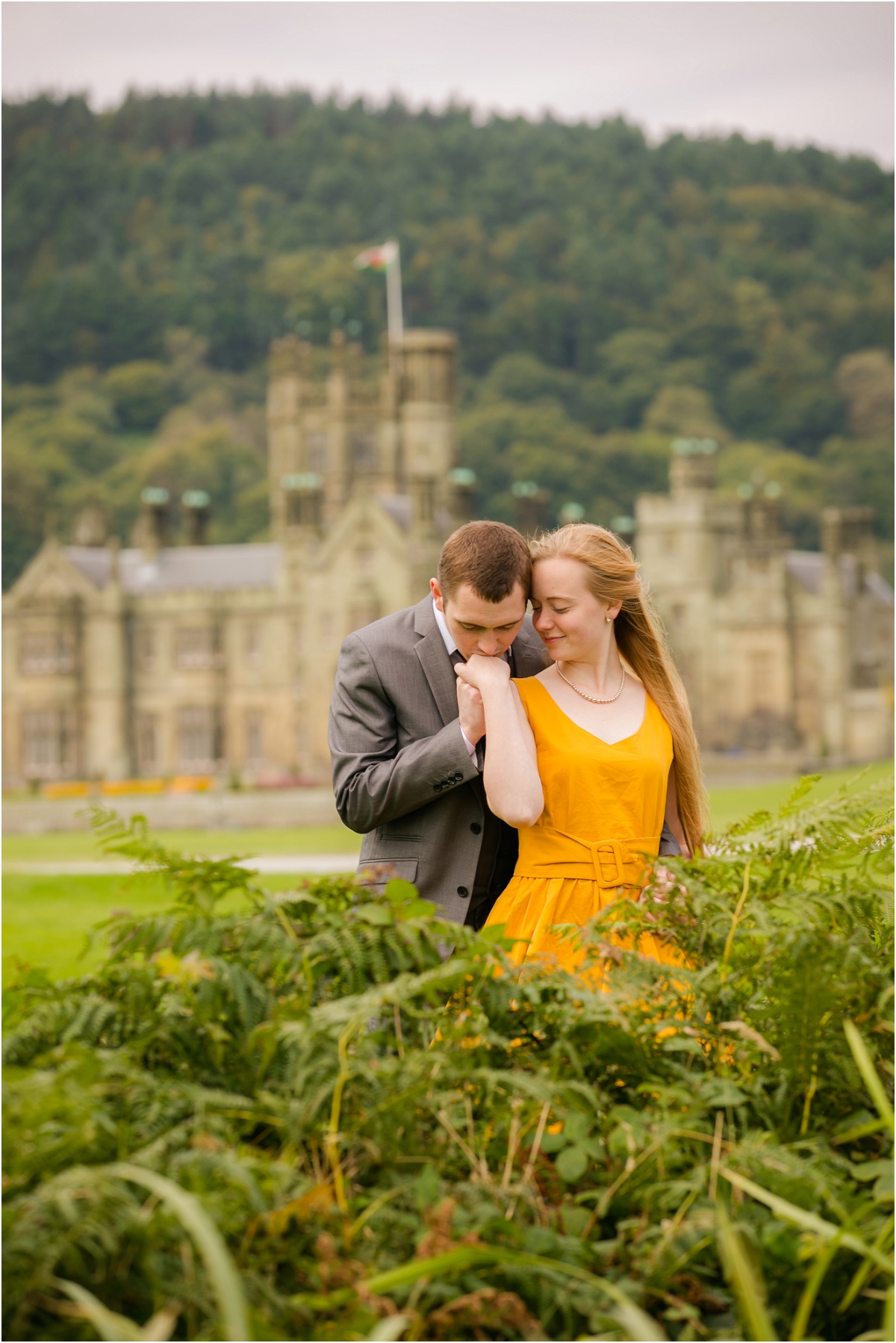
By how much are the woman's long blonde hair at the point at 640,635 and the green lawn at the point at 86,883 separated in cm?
34

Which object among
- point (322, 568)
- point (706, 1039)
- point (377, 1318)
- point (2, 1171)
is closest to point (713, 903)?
point (706, 1039)

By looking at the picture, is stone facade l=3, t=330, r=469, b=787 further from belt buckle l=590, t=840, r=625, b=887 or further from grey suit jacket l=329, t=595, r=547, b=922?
belt buckle l=590, t=840, r=625, b=887

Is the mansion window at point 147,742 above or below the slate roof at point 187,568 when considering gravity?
below

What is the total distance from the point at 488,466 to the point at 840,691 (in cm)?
3298

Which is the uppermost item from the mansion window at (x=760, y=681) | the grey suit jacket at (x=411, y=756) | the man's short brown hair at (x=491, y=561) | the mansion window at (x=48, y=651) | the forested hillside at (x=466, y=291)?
the forested hillside at (x=466, y=291)

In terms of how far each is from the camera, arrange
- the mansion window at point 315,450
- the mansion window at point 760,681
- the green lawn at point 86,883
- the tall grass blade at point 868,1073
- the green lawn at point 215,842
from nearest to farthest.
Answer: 1. the tall grass blade at point 868,1073
2. the green lawn at point 86,883
3. the green lawn at point 215,842
4. the mansion window at point 760,681
5. the mansion window at point 315,450

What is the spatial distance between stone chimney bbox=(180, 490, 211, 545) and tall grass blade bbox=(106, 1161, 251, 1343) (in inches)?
2165

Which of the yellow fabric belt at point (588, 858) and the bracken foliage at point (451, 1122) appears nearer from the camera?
the bracken foliage at point (451, 1122)

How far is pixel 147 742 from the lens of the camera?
173ft

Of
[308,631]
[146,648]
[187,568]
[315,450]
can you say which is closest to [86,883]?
[308,631]

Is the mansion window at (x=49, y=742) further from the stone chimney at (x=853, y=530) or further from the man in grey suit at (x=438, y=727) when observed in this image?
the man in grey suit at (x=438, y=727)

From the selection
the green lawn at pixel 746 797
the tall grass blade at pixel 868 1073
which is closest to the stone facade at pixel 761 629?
the green lawn at pixel 746 797

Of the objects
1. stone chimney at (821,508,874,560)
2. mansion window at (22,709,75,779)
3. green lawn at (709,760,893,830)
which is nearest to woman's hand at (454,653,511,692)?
green lawn at (709,760,893,830)

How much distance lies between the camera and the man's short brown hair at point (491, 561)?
10.5ft
